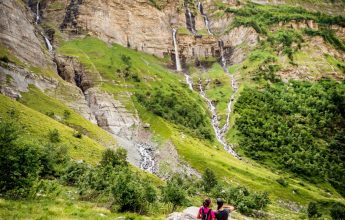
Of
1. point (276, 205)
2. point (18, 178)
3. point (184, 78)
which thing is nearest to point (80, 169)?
point (18, 178)

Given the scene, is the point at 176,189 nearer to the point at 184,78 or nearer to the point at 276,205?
the point at 276,205

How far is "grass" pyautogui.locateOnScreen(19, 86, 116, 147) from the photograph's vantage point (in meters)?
101

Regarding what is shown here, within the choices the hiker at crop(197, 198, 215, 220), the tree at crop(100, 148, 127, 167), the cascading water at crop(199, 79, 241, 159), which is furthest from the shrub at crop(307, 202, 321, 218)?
the hiker at crop(197, 198, 215, 220)

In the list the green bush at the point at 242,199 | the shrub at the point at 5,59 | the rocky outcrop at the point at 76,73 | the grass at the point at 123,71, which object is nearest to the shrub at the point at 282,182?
the green bush at the point at 242,199

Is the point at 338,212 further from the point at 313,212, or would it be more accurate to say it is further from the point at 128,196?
the point at 128,196

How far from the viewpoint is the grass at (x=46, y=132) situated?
76312mm

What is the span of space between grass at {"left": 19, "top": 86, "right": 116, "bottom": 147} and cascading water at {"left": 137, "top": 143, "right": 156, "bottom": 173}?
9.52m

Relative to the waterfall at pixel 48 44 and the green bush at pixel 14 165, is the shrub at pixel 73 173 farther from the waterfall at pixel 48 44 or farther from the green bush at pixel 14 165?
the waterfall at pixel 48 44

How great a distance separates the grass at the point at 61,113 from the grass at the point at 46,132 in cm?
1210

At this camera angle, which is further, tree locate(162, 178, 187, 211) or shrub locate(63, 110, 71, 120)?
shrub locate(63, 110, 71, 120)

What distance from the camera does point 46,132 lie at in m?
80.2

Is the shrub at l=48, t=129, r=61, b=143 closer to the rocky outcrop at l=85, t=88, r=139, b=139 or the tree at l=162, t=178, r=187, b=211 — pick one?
the rocky outcrop at l=85, t=88, r=139, b=139

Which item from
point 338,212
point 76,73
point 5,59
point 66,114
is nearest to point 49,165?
point 66,114

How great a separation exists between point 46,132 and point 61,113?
26.0 m
